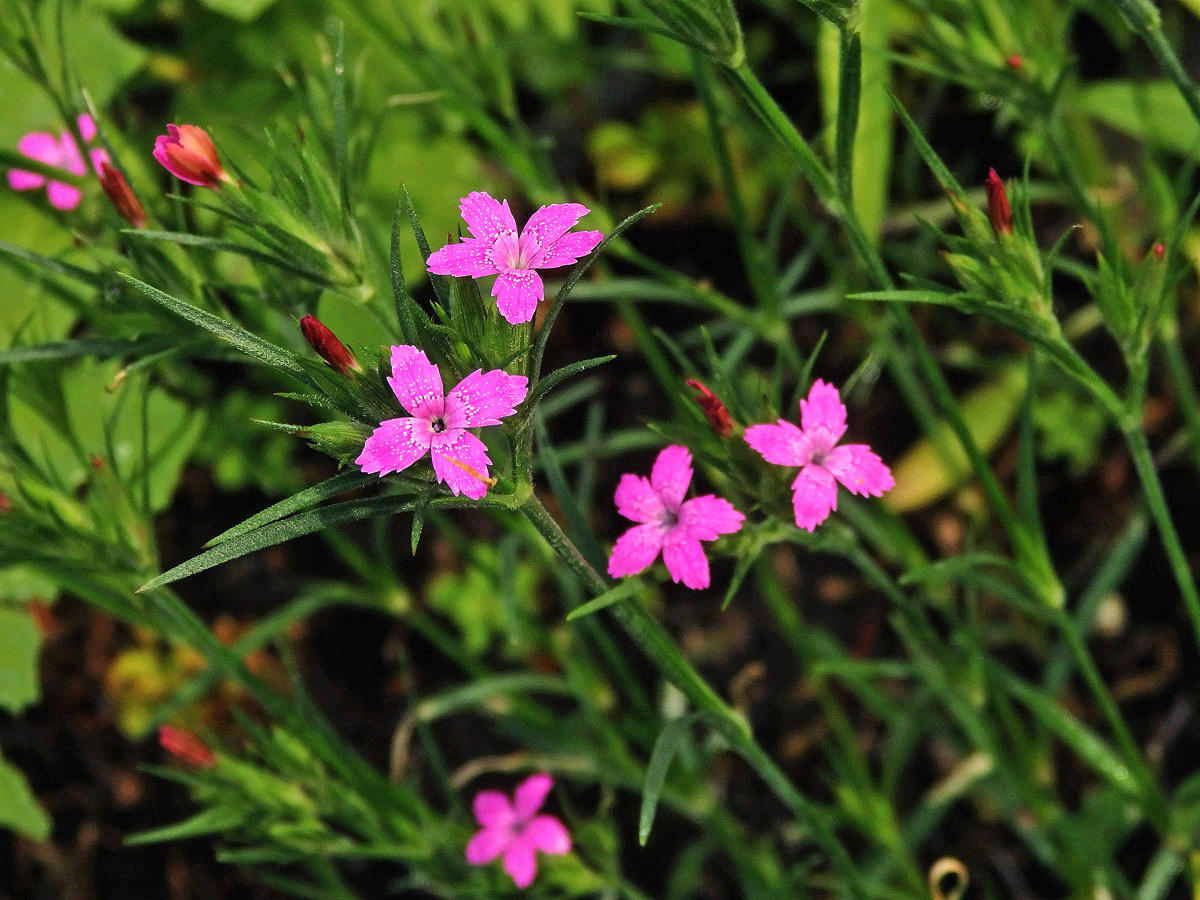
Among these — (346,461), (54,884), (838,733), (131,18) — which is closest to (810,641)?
(838,733)

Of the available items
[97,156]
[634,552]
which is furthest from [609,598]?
[97,156]

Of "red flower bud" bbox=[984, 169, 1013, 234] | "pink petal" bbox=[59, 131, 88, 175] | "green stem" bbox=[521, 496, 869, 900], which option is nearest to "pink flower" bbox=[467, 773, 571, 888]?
"green stem" bbox=[521, 496, 869, 900]

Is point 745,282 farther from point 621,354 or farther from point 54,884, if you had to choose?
point 54,884

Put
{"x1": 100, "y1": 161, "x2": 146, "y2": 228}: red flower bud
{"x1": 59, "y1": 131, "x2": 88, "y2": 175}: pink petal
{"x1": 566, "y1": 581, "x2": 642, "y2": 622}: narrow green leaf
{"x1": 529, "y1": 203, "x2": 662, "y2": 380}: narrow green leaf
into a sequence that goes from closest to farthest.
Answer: {"x1": 529, "y1": 203, "x2": 662, "y2": 380}: narrow green leaf, {"x1": 566, "y1": 581, "x2": 642, "y2": 622}: narrow green leaf, {"x1": 100, "y1": 161, "x2": 146, "y2": 228}: red flower bud, {"x1": 59, "y1": 131, "x2": 88, "y2": 175}: pink petal

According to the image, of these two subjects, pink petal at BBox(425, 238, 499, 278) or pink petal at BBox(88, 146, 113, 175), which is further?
pink petal at BBox(88, 146, 113, 175)

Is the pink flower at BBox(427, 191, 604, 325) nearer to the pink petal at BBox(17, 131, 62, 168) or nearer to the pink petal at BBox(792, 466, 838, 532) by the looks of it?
the pink petal at BBox(792, 466, 838, 532)

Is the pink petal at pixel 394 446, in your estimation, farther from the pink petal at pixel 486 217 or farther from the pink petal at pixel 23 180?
the pink petal at pixel 23 180
